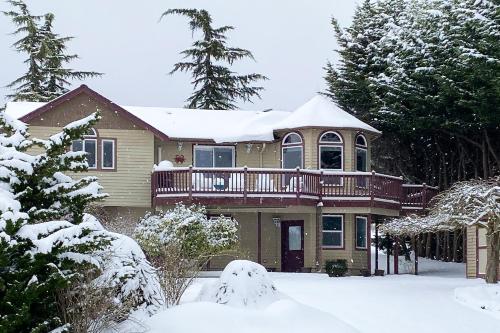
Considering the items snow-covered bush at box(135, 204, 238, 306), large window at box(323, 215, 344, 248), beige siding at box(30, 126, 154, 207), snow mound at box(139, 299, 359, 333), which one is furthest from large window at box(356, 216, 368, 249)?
snow mound at box(139, 299, 359, 333)

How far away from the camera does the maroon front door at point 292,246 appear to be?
3161 cm

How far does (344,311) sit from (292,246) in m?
12.9

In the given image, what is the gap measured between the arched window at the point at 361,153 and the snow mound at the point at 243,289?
1440 cm

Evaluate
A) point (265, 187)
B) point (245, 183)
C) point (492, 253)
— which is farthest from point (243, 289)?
point (265, 187)

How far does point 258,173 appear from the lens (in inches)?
1135

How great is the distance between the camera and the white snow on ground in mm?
15906

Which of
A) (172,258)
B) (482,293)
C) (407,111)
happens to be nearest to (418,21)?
(407,111)

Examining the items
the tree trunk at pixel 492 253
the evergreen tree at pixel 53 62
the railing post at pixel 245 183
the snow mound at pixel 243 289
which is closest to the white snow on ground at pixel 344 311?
the snow mound at pixel 243 289

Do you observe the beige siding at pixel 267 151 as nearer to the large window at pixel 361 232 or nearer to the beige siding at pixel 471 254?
the large window at pixel 361 232

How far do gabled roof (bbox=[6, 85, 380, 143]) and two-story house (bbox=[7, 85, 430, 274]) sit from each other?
4 cm

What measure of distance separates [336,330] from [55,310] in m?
5.22

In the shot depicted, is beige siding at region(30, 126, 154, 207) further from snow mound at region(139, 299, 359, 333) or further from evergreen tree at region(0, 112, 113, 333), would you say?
evergreen tree at region(0, 112, 113, 333)

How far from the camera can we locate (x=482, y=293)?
2175 cm

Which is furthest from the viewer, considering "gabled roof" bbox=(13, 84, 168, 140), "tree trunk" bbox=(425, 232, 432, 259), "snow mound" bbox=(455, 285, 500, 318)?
"tree trunk" bbox=(425, 232, 432, 259)
